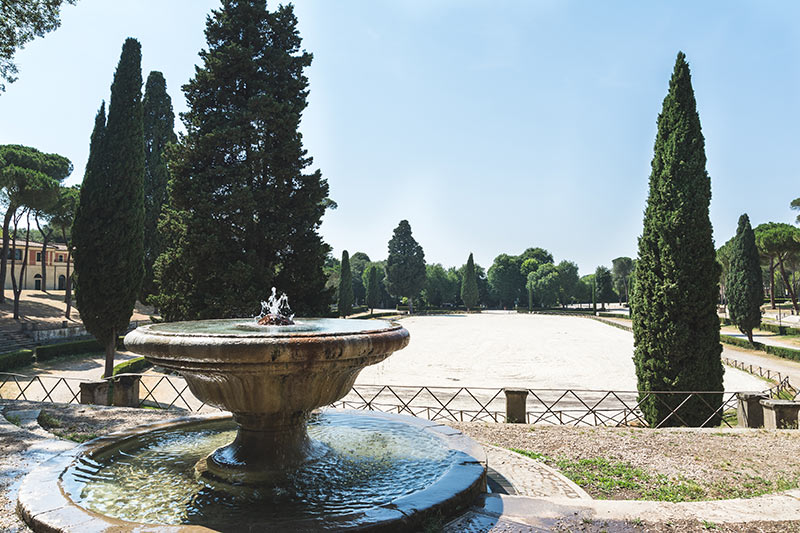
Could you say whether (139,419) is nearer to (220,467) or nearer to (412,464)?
(220,467)

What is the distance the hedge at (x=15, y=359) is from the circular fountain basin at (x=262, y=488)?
57.0 feet

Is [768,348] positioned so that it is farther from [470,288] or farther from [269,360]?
[470,288]

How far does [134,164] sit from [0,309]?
22.4 m

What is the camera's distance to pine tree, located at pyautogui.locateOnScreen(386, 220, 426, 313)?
6288 centimetres

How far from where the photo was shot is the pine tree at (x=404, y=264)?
6288 cm

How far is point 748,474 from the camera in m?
5.97

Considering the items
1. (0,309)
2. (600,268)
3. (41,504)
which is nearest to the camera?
(41,504)

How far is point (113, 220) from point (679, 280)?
58.7 feet

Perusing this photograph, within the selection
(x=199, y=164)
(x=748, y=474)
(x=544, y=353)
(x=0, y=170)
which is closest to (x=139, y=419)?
(x=748, y=474)

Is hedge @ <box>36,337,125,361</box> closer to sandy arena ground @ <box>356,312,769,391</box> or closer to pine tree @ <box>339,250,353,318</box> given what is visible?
sandy arena ground @ <box>356,312,769,391</box>

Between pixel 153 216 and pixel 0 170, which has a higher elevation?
pixel 0 170

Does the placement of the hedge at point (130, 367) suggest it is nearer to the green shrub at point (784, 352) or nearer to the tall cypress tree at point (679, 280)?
the tall cypress tree at point (679, 280)

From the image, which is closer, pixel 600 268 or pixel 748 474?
pixel 748 474

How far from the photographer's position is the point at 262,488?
4395 millimetres
